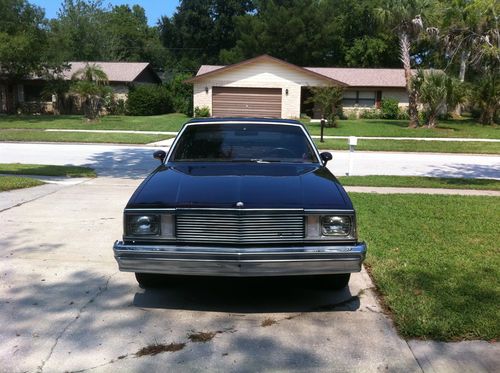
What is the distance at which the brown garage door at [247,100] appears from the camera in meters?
36.5

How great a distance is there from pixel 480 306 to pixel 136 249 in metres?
2.87

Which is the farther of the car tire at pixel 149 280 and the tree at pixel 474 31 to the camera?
the tree at pixel 474 31

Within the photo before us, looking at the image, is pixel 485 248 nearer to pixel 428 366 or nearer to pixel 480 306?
pixel 480 306

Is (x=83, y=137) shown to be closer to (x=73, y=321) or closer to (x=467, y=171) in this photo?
(x=467, y=171)

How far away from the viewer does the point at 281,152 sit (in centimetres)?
589

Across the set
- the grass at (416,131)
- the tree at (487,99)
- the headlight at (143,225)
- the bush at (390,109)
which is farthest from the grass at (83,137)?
the bush at (390,109)

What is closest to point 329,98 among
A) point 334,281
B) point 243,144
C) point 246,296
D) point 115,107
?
point 115,107

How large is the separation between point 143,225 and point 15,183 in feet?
23.4

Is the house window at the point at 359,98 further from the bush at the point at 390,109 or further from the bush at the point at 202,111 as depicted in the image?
the bush at the point at 202,111

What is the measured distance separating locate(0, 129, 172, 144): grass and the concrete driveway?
16.6 meters

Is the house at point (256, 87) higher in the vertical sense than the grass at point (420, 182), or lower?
higher

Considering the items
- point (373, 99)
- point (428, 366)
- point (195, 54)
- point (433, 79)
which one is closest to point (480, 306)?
point (428, 366)

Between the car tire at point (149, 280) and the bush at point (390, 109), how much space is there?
3653 cm

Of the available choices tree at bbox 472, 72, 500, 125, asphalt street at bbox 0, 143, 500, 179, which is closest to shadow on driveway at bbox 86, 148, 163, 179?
asphalt street at bbox 0, 143, 500, 179
